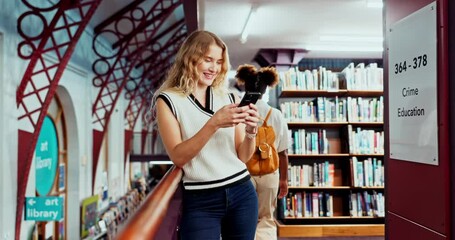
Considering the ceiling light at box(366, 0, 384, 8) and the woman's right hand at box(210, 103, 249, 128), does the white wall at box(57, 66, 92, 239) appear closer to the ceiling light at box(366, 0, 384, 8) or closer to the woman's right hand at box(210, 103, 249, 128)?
the ceiling light at box(366, 0, 384, 8)

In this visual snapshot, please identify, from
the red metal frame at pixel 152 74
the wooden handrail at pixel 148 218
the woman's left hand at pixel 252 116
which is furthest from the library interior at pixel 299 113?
the red metal frame at pixel 152 74

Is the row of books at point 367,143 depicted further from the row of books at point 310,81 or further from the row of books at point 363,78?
the row of books at point 310,81

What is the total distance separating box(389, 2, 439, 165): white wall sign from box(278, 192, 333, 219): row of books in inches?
154

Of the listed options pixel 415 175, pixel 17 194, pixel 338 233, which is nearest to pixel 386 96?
pixel 415 175

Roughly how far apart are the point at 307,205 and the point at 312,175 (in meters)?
0.40

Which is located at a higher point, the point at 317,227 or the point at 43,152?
the point at 43,152

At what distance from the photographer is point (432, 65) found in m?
2.12

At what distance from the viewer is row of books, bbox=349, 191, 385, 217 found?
6453mm

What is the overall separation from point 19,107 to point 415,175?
5423mm

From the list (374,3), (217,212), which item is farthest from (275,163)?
(374,3)

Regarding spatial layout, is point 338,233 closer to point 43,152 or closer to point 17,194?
point 17,194

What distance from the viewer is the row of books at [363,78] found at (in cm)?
645

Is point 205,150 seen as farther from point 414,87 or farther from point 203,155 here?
point 414,87

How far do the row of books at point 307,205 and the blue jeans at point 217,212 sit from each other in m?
4.66
